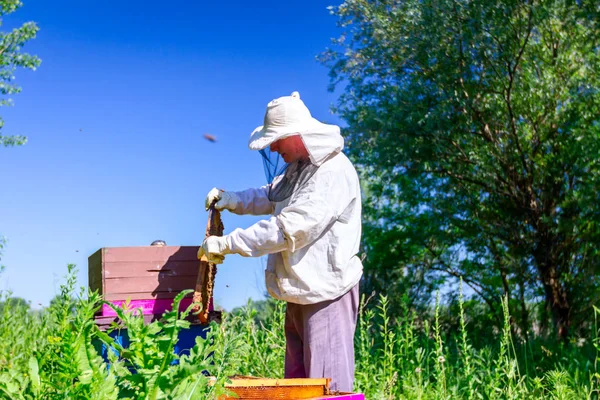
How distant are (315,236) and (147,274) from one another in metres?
0.98

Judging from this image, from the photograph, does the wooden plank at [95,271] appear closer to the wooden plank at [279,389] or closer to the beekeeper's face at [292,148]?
the beekeeper's face at [292,148]

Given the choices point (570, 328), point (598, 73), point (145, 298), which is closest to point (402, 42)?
point (598, 73)

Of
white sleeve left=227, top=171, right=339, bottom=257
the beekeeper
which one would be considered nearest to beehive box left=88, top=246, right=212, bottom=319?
the beekeeper

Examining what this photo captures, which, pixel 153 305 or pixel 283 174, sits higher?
pixel 283 174

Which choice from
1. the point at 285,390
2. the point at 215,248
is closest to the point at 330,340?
the point at 215,248

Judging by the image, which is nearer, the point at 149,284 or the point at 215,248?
the point at 215,248

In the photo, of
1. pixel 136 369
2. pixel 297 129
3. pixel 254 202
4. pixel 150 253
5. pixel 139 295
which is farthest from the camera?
pixel 254 202

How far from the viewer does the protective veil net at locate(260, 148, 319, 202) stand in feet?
9.88

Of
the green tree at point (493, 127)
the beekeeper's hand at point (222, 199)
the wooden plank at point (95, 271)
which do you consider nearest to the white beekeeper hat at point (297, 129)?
the beekeeper's hand at point (222, 199)

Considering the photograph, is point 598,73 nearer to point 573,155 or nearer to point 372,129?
point 573,155

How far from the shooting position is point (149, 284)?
3227mm

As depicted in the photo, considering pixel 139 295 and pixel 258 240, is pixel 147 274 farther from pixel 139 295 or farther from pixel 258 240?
pixel 258 240

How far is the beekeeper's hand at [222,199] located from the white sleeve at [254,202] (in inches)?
1.8

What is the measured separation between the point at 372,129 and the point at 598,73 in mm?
2851
